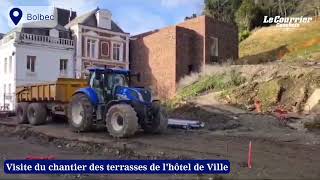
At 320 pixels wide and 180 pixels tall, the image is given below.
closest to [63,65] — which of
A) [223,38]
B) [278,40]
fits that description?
[223,38]

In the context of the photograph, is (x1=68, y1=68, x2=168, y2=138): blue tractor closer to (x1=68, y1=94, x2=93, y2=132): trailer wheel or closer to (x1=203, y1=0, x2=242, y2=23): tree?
(x1=68, y1=94, x2=93, y2=132): trailer wheel

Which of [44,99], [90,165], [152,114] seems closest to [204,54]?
[44,99]

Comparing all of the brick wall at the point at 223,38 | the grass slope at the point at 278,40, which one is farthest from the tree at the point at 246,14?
the brick wall at the point at 223,38

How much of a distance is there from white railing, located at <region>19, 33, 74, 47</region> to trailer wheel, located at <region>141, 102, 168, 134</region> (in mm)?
28358

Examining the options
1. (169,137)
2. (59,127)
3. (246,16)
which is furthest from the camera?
(246,16)

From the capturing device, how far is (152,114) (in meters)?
19.8

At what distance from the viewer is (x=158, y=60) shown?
47812 millimetres

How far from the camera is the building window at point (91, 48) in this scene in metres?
49.2

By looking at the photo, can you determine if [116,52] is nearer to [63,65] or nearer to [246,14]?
[63,65]

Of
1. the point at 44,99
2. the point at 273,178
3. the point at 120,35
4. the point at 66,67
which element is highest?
the point at 120,35

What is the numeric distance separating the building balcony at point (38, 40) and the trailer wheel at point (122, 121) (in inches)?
1128

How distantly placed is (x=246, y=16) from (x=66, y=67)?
33.1m

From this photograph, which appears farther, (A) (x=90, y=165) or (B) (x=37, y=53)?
(B) (x=37, y=53)

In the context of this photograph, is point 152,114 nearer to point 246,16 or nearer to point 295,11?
point 246,16
